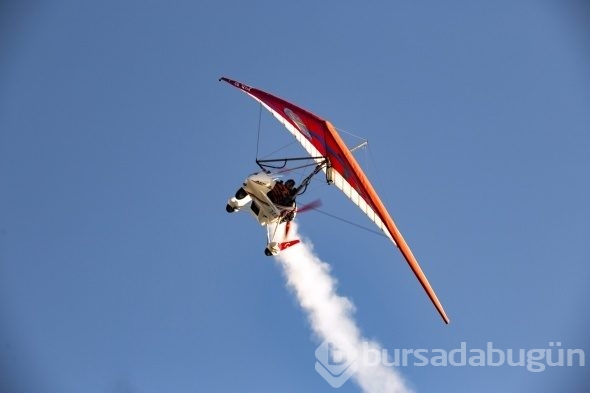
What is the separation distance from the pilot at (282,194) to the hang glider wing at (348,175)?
1881 millimetres

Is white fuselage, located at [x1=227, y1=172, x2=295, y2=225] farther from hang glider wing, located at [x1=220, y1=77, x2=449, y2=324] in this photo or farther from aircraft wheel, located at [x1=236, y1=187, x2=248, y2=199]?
hang glider wing, located at [x1=220, y1=77, x2=449, y2=324]

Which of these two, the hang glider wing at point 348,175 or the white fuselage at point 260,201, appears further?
the white fuselage at point 260,201

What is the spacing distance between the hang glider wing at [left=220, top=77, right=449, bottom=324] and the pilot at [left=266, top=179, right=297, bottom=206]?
6.17ft

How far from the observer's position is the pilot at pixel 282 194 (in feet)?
58.3

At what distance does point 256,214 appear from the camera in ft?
61.0

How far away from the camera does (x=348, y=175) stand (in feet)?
57.6

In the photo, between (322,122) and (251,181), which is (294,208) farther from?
(322,122)

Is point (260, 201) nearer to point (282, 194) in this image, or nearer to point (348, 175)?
point (282, 194)

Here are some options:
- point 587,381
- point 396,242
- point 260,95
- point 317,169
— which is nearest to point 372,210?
point 396,242

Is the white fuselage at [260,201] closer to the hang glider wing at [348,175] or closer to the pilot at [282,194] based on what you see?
the pilot at [282,194]

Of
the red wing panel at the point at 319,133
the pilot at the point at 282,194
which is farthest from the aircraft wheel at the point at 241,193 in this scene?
the red wing panel at the point at 319,133

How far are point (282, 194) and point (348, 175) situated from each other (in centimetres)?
266

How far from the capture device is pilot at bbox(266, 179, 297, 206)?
58.3 ft

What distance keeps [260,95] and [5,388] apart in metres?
84.1
